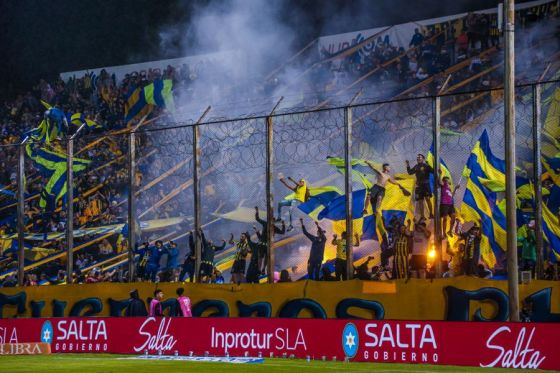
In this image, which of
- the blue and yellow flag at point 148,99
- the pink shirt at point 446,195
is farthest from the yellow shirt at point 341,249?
the blue and yellow flag at point 148,99

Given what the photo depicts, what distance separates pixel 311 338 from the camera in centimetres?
1986

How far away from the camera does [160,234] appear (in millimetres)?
34438

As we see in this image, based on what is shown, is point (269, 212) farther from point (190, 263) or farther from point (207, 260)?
point (190, 263)

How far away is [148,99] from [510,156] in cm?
2195

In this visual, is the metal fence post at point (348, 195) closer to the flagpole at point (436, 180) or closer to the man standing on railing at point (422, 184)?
the man standing on railing at point (422, 184)

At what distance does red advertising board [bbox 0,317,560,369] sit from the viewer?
56.2ft

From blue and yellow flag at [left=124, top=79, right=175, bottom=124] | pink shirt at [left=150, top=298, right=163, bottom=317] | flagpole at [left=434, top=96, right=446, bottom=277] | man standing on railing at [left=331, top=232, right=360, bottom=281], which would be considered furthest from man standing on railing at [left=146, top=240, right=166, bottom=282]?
blue and yellow flag at [left=124, top=79, right=175, bottom=124]

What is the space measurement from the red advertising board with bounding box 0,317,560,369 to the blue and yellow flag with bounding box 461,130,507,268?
5.20 metres

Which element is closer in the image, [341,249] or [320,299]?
[320,299]

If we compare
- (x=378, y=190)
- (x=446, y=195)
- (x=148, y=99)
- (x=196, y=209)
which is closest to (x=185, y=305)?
(x=196, y=209)

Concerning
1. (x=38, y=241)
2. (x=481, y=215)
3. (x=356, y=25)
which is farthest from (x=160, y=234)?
(x=481, y=215)

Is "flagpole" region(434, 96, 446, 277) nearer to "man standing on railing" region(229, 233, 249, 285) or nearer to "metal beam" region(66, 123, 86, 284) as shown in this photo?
"man standing on railing" region(229, 233, 249, 285)

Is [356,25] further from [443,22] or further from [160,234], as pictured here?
[160,234]

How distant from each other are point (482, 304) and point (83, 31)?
3215cm
